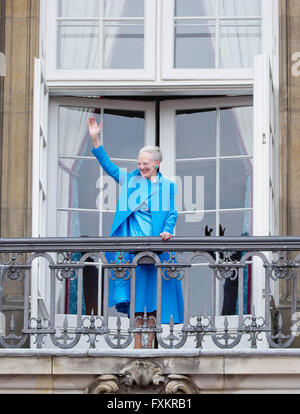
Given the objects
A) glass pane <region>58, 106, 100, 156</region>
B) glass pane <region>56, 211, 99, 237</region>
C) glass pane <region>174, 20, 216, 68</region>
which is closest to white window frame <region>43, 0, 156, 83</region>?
glass pane <region>174, 20, 216, 68</region>

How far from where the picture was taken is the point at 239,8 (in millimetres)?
14164

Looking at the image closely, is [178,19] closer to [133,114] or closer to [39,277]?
[133,114]

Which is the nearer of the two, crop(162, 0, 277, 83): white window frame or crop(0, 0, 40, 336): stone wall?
crop(0, 0, 40, 336): stone wall

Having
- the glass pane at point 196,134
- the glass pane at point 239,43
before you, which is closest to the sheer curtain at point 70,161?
the glass pane at point 196,134

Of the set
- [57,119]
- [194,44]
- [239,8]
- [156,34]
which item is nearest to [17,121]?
[57,119]

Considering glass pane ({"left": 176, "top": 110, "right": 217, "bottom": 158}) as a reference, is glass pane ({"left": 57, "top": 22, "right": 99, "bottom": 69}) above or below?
above

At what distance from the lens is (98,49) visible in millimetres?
14141

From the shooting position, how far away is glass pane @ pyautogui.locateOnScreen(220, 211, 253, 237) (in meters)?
13.8

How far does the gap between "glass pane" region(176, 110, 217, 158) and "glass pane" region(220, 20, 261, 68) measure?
47 cm

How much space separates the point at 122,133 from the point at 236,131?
969mm

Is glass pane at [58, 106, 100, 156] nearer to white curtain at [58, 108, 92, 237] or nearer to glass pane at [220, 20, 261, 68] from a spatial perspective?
white curtain at [58, 108, 92, 237]

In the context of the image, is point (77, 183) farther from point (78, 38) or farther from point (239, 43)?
point (239, 43)

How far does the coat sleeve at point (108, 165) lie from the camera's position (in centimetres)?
1266

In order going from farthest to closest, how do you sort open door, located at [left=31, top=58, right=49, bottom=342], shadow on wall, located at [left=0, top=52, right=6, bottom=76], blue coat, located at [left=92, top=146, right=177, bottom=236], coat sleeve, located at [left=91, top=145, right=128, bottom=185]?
shadow on wall, located at [left=0, top=52, right=6, bottom=76] < open door, located at [left=31, top=58, right=49, bottom=342] < coat sleeve, located at [left=91, top=145, right=128, bottom=185] < blue coat, located at [left=92, top=146, right=177, bottom=236]
